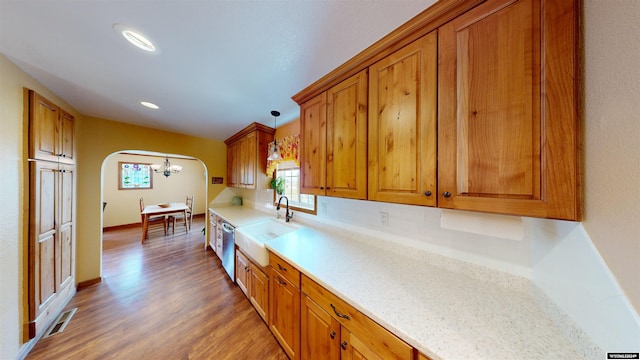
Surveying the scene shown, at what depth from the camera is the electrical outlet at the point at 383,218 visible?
1436mm

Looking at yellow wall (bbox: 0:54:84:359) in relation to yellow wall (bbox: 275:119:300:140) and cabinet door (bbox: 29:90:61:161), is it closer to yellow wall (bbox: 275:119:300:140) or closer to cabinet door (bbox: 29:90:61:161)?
cabinet door (bbox: 29:90:61:161)

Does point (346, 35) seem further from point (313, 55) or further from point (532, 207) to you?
→ point (532, 207)

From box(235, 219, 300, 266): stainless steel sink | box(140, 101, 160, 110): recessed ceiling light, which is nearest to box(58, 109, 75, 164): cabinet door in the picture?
box(140, 101, 160, 110): recessed ceiling light

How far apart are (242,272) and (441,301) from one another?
210 centimetres

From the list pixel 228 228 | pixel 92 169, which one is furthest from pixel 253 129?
pixel 92 169

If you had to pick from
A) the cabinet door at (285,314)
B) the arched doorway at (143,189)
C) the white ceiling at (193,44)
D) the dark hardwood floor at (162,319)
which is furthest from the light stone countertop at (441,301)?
the arched doorway at (143,189)

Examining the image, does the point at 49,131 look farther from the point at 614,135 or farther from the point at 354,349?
the point at 614,135

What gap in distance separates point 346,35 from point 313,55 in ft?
0.86

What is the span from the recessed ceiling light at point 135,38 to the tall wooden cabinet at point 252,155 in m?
1.46

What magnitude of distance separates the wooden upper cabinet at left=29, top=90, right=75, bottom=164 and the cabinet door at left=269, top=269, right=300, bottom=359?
2299 mm

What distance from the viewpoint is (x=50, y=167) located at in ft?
5.50

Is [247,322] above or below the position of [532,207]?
below

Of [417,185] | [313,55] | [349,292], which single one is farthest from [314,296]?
[313,55]

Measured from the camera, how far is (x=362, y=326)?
86cm
